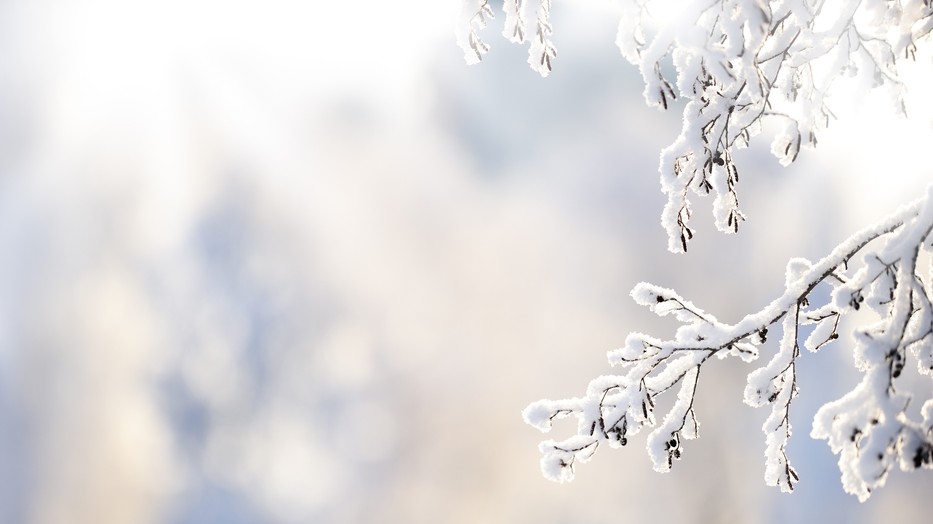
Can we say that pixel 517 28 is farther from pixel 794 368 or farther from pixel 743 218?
pixel 794 368

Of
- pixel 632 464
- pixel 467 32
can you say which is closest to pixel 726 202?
pixel 467 32

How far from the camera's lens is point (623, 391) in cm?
269

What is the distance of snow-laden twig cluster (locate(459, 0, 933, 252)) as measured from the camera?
7.77 feet

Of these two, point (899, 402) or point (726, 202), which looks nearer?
point (899, 402)

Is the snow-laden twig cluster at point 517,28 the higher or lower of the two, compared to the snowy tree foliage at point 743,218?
higher

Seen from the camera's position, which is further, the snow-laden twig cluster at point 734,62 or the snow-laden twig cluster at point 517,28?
the snow-laden twig cluster at point 517,28

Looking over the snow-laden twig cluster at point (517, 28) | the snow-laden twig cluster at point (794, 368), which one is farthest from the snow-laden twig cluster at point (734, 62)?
the snow-laden twig cluster at point (794, 368)

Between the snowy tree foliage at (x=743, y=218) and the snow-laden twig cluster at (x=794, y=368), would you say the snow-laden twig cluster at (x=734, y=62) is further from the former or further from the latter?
the snow-laden twig cluster at (x=794, y=368)

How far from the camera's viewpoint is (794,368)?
2742 millimetres

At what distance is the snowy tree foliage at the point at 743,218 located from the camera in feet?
7.42

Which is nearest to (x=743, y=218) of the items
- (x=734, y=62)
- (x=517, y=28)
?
(x=734, y=62)

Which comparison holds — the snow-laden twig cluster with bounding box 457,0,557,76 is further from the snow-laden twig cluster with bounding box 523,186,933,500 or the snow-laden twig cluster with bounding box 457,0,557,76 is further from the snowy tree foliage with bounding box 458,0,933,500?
the snow-laden twig cluster with bounding box 523,186,933,500

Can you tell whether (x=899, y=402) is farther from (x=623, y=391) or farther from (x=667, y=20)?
(x=667, y=20)

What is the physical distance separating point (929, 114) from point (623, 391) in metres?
1.89
